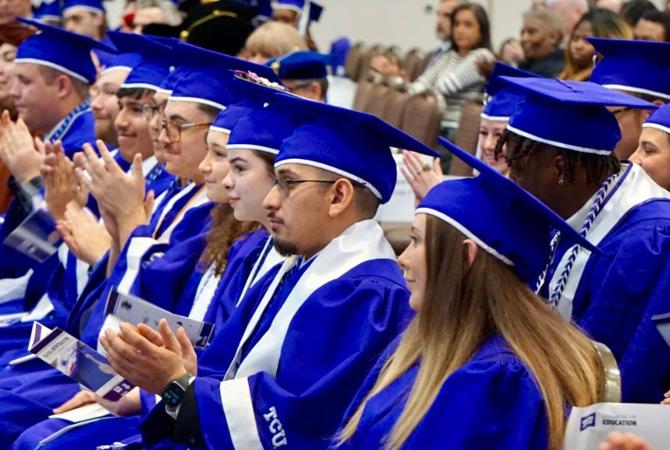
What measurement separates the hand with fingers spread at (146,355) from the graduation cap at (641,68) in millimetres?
1766

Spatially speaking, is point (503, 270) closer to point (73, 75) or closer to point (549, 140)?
point (549, 140)

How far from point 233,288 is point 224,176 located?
1.25 feet

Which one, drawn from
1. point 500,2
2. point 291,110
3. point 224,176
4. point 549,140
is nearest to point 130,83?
point 224,176

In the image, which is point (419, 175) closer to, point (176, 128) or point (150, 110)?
point (176, 128)

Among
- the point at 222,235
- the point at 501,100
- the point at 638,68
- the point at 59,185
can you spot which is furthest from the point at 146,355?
the point at 59,185

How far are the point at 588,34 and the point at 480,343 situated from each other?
144 inches

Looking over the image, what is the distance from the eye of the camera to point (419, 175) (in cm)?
480

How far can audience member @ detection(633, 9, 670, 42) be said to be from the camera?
6703mm

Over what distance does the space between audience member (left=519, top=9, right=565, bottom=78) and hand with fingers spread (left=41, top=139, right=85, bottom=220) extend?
376 centimetres

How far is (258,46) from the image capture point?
6977mm

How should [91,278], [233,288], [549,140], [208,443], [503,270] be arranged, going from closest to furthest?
[503,270], [208,443], [549,140], [233,288], [91,278]

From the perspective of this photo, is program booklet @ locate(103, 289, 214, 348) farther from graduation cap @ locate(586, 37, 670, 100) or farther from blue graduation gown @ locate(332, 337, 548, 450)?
graduation cap @ locate(586, 37, 670, 100)

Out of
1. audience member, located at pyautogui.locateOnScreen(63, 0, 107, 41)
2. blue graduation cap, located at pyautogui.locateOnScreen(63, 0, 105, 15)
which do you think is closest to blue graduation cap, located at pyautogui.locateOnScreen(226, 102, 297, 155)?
audience member, located at pyautogui.locateOnScreen(63, 0, 107, 41)

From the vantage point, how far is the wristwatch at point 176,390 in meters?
3.35
